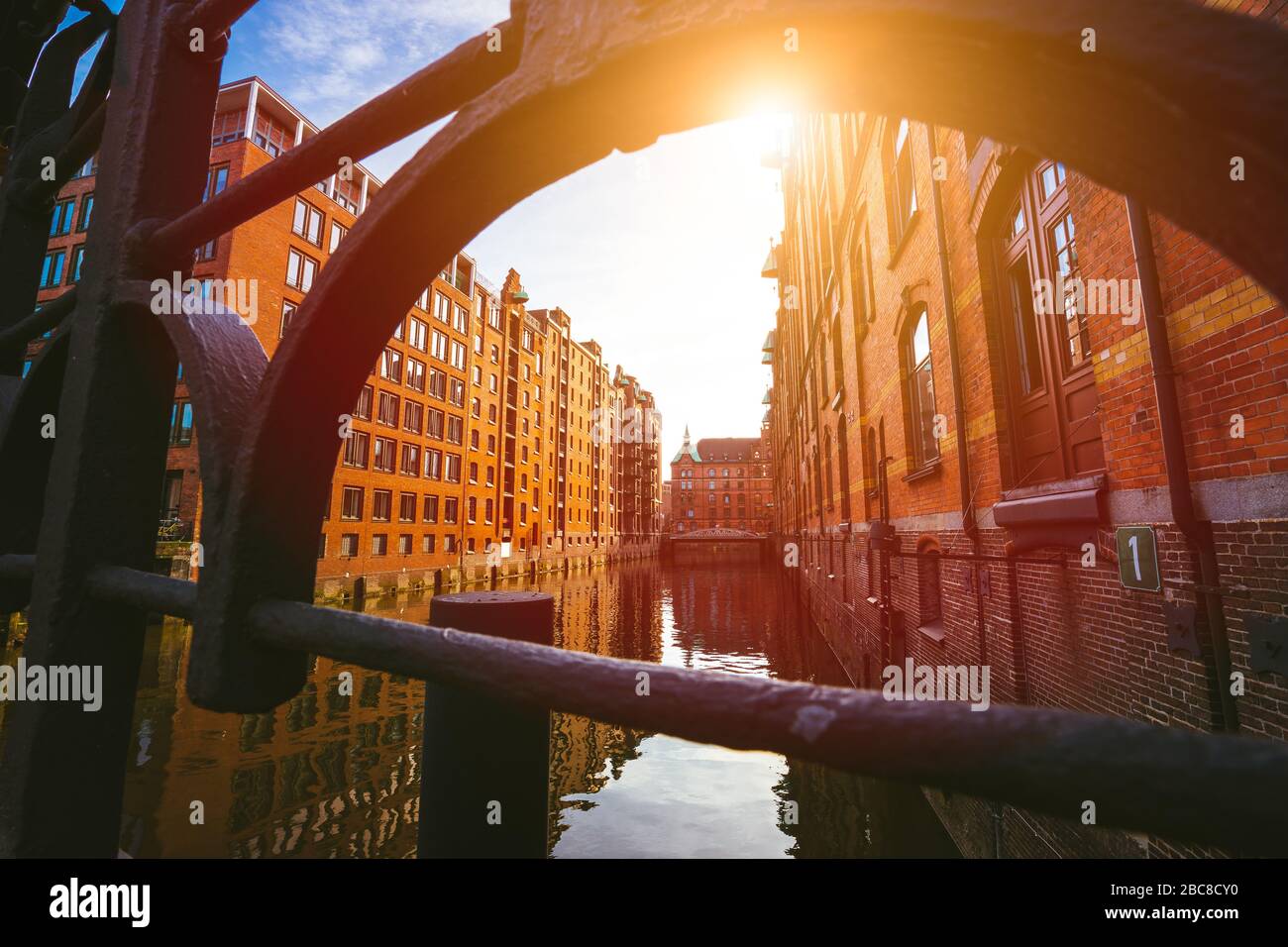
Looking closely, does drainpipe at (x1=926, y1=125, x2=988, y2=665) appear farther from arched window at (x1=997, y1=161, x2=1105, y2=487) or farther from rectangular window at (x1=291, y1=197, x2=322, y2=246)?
rectangular window at (x1=291, y1=197, x2=322, y2=246)

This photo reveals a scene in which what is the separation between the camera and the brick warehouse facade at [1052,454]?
323 cm

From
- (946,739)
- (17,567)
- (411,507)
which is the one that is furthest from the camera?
(411,507)

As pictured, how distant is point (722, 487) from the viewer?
91.0 metres

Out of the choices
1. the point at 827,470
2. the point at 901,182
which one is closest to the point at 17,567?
the point at 901,182

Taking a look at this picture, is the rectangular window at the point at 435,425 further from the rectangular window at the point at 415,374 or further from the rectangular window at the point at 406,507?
the rectangular window at the point at 406,507

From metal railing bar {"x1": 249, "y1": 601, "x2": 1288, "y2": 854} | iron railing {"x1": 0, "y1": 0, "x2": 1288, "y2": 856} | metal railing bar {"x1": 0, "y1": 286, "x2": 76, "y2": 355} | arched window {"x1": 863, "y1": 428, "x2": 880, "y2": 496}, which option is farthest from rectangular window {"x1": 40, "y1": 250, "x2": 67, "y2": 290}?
metal railing bar {"x1": 249, "y1": 601, "x2": 1288, "y2": 854}

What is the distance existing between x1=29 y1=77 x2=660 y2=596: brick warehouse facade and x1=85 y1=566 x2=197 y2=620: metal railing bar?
43.2 feet

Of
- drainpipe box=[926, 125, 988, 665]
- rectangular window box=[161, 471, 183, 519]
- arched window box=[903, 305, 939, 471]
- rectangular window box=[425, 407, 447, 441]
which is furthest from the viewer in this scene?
rectangular window box=[425, 407, 447, 441]

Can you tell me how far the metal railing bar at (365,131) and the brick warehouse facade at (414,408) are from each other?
1312cm

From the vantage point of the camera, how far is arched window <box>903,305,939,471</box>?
845 cm

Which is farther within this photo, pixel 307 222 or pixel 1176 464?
pixel 307 222

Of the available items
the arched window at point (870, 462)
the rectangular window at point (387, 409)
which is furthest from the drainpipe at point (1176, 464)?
the rectangular window at point (387, 409)

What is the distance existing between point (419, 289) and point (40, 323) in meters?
1.23

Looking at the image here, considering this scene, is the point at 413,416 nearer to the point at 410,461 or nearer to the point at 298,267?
the point at 410,461
